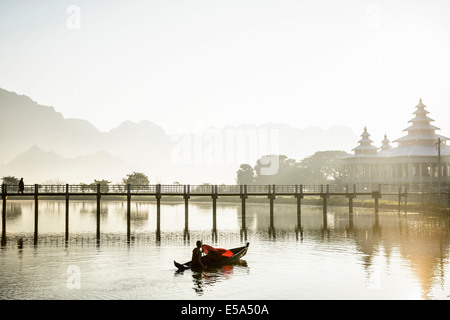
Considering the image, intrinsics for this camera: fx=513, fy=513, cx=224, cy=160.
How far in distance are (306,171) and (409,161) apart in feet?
160

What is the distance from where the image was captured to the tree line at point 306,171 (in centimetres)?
12738

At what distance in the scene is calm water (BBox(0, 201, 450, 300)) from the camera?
23.3 m

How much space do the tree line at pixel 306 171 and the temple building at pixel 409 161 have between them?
28306mm

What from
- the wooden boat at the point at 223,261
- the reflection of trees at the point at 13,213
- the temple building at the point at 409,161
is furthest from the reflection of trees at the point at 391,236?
the reflection of trees at the point at 13,213

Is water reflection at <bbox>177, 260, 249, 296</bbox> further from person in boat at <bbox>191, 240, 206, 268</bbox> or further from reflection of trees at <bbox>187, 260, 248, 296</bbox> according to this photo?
person in boat at <bbox>191, 240, 206, 268</bbox>

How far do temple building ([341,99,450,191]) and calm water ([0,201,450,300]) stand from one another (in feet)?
116

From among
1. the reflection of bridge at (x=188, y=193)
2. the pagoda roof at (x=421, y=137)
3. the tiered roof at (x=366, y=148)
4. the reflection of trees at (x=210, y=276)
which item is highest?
the pagoda roof at (x=421, y=137)

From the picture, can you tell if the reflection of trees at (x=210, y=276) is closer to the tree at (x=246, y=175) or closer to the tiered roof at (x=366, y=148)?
the tiered roof at (x=366, y=148)

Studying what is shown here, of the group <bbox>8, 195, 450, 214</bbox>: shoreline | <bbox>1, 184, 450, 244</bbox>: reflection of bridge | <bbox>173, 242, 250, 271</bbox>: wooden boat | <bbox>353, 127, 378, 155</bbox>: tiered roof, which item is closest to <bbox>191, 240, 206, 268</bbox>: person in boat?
<bbox>173, 242, 250, 271</bbox>: wooden boat

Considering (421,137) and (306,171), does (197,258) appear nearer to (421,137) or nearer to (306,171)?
(421,137)

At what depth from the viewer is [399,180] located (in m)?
84.3

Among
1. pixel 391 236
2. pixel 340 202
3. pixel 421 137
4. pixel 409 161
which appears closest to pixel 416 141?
pixel 421 137

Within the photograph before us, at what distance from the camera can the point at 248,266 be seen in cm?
3005
